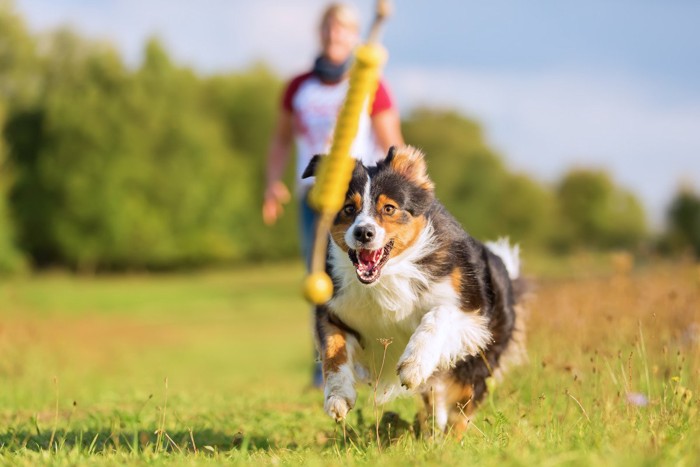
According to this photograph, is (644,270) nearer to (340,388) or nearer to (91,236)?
(340,388)

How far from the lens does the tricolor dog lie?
3996 millimetres

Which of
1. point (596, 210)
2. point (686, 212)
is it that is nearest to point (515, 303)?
point (686, 212)

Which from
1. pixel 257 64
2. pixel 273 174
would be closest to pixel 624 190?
pixel 257 64

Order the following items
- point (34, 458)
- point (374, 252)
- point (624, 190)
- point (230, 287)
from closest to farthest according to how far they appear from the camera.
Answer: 1. point (34, 458)
2. point (374, 252)
3. point (230, 287)
4. point (624, 190)

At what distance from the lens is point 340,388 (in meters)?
3.97

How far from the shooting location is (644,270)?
11023 millimetres

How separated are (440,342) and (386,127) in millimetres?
2724

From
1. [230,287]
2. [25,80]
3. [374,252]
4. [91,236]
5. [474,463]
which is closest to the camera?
[474,463]

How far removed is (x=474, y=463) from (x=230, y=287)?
27.3m

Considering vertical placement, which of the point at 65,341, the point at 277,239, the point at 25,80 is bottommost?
the point at 277,239

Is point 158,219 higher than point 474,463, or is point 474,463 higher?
point 474,463

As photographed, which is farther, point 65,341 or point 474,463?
point 65,341

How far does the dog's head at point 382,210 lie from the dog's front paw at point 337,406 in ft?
1.87

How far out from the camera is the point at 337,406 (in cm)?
389
